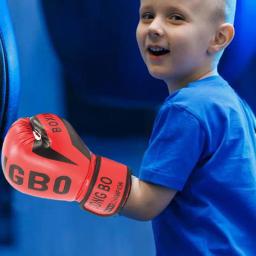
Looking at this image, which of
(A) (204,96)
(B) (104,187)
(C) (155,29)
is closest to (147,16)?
(C) (155,29)

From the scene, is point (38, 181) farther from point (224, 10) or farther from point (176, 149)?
point (224, 10)

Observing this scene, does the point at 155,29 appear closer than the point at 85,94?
Yes

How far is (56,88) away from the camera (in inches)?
42.6

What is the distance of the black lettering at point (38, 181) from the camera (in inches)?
30.4

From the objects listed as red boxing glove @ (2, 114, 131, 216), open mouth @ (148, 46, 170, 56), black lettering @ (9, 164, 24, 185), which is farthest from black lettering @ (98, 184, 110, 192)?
open mouth @ (148, 46, 170, 56)

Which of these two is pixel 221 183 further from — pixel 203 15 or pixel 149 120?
pixel 149 120

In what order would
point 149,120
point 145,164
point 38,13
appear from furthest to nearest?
point 149,120 → point 38,13 → point 145,164

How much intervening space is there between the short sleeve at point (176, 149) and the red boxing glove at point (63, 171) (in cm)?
6

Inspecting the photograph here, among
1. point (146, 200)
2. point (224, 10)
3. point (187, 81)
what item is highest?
point (224, 10)

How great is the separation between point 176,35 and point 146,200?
24 cm

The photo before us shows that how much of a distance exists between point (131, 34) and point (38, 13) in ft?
0.62

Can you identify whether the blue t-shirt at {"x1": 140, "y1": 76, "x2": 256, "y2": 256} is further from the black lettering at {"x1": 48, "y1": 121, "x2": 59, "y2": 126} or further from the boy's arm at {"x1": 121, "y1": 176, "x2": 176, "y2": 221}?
the black lettering at {"x1": 48, "y1": 121, "x2": 59, "y2": 126}

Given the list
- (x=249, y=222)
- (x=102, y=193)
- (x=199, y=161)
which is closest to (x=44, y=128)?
(x=102, y=193)

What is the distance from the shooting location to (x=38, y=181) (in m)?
0.78
